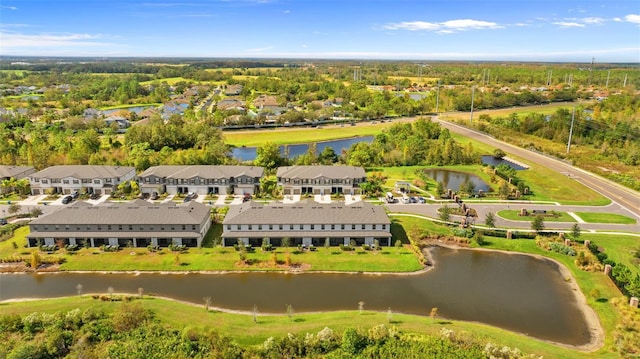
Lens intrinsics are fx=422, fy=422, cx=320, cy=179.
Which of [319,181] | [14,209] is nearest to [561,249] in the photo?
[319,181]

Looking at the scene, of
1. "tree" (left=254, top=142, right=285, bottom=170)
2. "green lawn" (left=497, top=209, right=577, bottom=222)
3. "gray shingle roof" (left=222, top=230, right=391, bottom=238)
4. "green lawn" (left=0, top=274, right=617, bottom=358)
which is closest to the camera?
"green lawn" (left=0, top=274, right=617, bottom=358)

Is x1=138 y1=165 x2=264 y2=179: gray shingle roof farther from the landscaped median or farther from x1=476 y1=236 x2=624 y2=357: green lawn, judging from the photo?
x1=476 y1=236 x2=624 y2=357: green lawn

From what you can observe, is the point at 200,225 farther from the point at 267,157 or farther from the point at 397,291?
the point at 267,157

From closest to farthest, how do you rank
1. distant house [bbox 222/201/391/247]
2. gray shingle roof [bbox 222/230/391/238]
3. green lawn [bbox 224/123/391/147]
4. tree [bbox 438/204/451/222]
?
gray shingle roof [bbox 222/230/391/238] → distant house [bbox 222/201/391/247] → tree [bbox 438/204/451/222] → green lawn [bbox 224/123/391/147]

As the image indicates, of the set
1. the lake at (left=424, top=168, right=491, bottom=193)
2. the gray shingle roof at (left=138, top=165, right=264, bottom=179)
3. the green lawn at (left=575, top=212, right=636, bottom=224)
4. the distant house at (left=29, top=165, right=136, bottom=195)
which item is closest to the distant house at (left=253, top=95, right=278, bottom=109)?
the lake at (left=424, top=168, right=491, bottom=193)

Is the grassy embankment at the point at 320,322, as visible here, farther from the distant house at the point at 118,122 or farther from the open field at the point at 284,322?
the distant house at the point at 118,122

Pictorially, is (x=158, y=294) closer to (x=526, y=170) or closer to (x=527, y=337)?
(x=527, y=337)
